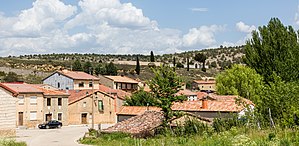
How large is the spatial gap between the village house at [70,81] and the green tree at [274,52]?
27.7m

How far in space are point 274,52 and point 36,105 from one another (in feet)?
93.3

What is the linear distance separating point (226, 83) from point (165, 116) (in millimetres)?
22324

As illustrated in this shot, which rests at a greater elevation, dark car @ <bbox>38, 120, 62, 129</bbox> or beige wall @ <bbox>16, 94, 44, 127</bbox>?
A: beige wall @ <bbox>16, 94, 44, 127</bbox>

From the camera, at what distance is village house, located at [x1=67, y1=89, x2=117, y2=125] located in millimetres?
58438

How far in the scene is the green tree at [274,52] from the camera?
4638 cm

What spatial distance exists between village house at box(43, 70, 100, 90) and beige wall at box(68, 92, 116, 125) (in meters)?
8.63

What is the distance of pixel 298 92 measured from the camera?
25.0 m

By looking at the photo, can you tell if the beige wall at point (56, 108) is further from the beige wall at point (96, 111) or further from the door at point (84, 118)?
the door at point (84, 118)

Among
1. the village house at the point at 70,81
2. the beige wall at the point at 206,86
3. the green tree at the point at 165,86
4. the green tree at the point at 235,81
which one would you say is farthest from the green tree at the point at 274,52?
the beige wall at the point at 206,86

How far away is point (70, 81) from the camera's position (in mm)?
70500

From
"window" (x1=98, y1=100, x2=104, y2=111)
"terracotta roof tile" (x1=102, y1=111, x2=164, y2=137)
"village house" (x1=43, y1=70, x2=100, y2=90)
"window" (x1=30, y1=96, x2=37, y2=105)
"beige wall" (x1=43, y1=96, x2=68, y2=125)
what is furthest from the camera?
"village house" (x1=43, y1=70, x2=100, y2=90)

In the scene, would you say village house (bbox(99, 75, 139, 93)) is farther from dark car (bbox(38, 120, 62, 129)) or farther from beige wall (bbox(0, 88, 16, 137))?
beige wall (bbox(0, 88, 16, 137))

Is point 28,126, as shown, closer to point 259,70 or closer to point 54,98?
point 54,98

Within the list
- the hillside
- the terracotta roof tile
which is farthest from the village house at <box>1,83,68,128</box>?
the hillside
